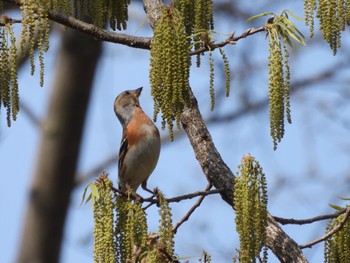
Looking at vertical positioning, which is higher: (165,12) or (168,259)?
(165,12)

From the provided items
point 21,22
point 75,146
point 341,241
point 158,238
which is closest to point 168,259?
point 158,238

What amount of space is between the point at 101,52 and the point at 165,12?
6755 millimetres

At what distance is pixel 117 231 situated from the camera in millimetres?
3768

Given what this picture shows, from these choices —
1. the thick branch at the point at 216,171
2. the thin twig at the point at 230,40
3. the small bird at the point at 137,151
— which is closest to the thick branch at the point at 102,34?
the thick branch at the point at 216,171

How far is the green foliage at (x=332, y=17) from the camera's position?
3766mm

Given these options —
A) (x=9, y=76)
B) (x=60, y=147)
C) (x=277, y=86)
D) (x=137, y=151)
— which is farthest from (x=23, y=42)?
(x=60, y=147)

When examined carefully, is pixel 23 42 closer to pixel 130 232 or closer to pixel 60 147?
pixel 130 232

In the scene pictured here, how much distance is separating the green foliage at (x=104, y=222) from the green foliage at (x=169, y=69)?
353mm

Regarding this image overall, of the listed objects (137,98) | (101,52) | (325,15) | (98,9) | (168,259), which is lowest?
(168,259)

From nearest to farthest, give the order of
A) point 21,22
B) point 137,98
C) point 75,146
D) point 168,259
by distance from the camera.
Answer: point 168,259 → point 21,22 → point 137,98 → point 75,146

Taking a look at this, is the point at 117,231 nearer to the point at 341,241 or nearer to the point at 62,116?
the point at 341,241

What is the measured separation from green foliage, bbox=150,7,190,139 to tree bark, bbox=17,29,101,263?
6656mm

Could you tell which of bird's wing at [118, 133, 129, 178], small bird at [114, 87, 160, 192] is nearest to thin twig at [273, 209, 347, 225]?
small bird at [114, 87, 160, 192]

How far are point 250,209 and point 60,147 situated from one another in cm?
704
